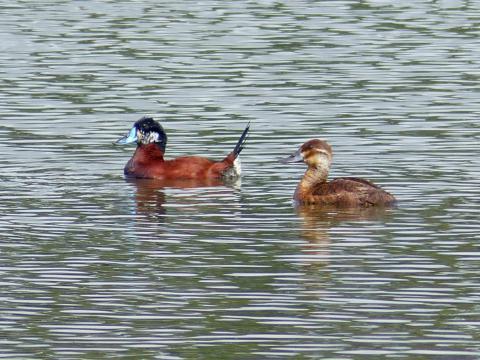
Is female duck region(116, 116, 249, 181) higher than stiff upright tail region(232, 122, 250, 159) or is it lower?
lower

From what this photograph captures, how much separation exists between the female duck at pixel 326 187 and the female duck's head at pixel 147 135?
2.64 metres

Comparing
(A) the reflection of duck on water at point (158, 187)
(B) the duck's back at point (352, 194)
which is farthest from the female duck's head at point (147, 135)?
(B) the duck's back at point (352, 194)

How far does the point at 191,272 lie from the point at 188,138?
889 centimetres

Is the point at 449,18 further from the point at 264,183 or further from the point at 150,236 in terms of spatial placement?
the point at 150,236

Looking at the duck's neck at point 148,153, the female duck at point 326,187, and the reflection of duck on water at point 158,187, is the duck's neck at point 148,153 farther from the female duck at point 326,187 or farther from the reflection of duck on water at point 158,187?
the female duck at point 326,187

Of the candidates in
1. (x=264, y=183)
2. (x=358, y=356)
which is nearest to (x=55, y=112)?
(x=264, y=183)

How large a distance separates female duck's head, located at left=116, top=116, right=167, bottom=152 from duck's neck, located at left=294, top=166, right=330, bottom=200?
10.3ft

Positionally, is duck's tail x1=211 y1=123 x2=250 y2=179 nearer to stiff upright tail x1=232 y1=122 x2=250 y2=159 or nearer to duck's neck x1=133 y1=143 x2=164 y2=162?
stiff upright tail x1=232 y1=122 x2=250 y2=159

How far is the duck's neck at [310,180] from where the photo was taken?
17812 millimetres

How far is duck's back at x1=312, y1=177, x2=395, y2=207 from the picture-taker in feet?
56.4

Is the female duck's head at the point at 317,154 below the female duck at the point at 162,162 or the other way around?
the other way around

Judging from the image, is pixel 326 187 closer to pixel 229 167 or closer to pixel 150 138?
pixel 229 167

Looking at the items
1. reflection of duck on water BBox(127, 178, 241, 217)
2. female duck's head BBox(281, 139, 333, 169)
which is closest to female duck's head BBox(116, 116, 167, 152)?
reflection of duck on water BBox(127, 178, 241, 217)

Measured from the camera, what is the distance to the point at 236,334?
11.6 meters
